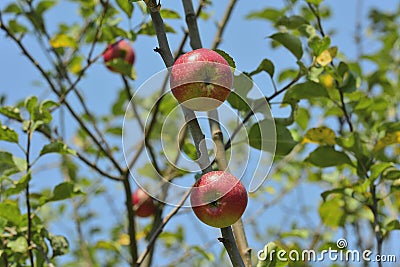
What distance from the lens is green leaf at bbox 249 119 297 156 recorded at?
1.14 meters

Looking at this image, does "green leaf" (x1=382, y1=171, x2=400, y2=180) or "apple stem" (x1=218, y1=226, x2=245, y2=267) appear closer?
"apple stem" (x1=218, y1=226, x2=245, y2=267)

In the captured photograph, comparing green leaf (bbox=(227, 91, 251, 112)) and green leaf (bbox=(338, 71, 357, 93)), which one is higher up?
green leaf (bbox=(338, 71, 357, 93))

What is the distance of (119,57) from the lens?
166 cm

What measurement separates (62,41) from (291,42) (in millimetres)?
741

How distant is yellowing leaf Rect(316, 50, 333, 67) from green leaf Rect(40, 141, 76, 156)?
1.86ft

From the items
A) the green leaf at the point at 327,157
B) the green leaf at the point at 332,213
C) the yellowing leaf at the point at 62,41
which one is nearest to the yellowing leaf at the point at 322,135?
the green leaf at the point at 327,157

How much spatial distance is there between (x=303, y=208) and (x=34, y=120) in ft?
5.62

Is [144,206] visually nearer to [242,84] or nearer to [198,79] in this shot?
[242,84]

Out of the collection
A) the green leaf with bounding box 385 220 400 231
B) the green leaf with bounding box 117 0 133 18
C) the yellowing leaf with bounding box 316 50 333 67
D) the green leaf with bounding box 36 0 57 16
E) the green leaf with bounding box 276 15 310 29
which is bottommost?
the green leaf with bounding box 385 220 400 231

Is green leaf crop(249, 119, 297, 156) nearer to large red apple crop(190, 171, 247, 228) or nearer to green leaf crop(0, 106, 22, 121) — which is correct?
large red apple crop(190, 171, 247, 228)

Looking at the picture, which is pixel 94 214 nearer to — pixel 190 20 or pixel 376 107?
pixel 376 107

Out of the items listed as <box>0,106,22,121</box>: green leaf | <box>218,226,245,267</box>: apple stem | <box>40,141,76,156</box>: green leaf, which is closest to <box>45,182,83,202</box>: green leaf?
<box>40,141,76,156</box>: green leaf

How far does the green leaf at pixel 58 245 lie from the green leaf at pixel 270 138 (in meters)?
0.45

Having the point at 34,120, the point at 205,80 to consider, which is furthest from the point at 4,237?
the point at 205,80
